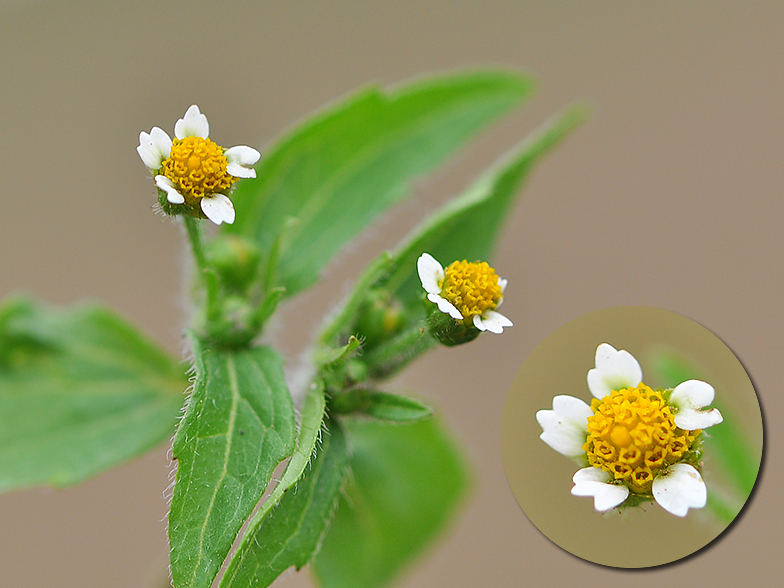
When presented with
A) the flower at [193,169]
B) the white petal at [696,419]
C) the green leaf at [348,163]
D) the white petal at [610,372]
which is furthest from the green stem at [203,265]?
the white petal at [696,419]

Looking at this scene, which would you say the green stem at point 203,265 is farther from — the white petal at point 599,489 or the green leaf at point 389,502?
the white petal at point 599,489

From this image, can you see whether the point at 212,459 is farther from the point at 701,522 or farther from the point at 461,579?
the point at 461,579

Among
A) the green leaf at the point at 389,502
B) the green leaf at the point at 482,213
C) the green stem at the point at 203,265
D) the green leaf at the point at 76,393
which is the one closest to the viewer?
the green stem at the point at 203,265

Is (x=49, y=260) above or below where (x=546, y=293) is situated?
above

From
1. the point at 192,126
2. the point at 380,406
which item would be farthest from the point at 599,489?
the point at 192,126

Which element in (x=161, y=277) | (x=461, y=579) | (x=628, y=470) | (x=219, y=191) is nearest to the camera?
(x=628, y=470)

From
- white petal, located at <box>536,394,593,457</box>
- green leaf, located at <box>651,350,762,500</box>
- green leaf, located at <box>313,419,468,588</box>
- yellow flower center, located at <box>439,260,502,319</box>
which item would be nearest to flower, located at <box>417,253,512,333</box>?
yellow flower center, located at <box>439,260,502,319</box>

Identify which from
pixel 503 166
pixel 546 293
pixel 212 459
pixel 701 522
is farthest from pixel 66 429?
pixel 546 293
